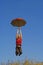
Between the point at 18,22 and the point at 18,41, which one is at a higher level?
the point at 18,22

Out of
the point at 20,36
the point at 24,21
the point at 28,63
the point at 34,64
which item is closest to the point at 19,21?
the point at 24,21

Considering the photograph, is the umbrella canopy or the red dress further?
the red dress

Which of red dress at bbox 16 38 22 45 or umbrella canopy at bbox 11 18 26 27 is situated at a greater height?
umbrella canopy at bbox 11 18 26 27

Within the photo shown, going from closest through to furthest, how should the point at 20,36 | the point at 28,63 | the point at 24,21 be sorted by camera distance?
the point at 24,21 → the point at 20,36 → the point at 28,63

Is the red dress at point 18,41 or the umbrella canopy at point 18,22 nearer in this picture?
the umbrella canopy at point 18,22

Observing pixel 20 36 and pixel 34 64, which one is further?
pixel 34 64

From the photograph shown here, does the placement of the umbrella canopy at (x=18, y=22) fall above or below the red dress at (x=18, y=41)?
above

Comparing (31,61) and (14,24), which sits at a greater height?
(31,61)

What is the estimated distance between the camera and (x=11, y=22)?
2255 centimetres

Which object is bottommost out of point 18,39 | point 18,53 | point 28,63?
point 18,53

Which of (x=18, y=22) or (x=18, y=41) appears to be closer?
(x=18, y=22)

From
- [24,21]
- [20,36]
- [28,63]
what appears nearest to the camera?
[24,21]

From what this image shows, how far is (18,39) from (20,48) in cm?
104

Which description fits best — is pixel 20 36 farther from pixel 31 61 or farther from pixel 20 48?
pixel 31 61
